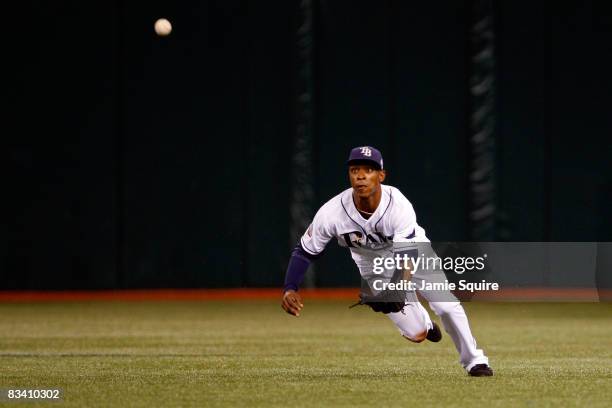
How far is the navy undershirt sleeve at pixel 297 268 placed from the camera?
25.7 ft

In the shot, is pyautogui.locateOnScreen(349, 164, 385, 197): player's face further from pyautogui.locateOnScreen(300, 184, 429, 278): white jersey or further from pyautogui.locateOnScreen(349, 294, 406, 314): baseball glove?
pyautogui.locateOnScreen(349, 294, 406, 314): baseball glove

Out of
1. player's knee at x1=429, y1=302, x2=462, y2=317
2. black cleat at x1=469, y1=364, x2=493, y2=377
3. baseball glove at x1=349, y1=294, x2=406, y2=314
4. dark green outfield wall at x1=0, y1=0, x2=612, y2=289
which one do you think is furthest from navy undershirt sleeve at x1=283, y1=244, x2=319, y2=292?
dark green outfield wall at x1=0, y1=0, x2=612, y2=289

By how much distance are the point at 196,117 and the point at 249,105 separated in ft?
2.43

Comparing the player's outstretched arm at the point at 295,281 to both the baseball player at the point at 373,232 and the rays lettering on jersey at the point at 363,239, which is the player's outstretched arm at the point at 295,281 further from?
the rays lettering on jersey at the point at 363,239

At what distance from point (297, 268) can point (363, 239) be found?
0.50m

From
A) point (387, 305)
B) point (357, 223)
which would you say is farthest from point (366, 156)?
point (387, 305)

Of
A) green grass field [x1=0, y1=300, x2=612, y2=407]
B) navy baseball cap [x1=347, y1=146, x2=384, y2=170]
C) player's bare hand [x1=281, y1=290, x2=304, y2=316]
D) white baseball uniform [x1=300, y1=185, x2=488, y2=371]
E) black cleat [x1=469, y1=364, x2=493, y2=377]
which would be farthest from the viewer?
black cleat [x1=469, y1=364, x2=493, y2=377]

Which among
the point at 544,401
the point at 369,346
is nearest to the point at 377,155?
the point at 544,401

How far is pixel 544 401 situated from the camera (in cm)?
693

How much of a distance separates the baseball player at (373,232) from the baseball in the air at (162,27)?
900 centimetres

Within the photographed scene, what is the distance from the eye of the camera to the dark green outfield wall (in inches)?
653

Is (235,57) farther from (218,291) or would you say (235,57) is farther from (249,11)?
(218,291)

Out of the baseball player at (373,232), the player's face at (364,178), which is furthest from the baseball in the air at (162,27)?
the player's face at (364,178)

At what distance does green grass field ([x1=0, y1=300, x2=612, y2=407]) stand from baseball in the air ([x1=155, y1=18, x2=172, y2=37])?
3.76 m
